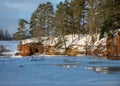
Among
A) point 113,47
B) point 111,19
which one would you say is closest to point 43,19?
point 113,47

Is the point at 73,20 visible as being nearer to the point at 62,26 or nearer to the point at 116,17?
the point at 62,26

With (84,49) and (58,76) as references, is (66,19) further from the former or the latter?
(58,76)

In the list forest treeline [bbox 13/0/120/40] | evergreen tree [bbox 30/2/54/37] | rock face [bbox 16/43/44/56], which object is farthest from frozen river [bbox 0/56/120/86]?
evergreen tree [bbox 30/2/54/37]

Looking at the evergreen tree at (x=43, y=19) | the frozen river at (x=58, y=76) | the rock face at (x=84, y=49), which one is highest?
the evergreen tree at (x=43, y=19)

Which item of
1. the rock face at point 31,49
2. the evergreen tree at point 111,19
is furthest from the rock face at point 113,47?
the evergreen tree at point 111,19

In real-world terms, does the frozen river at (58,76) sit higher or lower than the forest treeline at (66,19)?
lower

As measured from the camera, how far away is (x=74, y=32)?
79.6 m

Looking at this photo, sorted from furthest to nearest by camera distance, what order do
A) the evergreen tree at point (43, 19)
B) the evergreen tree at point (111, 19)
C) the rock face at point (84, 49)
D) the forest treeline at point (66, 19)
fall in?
the evergreen tree at point (43, 19), the forest treeline at point (66, 19), the rock face at point (84, 49), the evergreen tree at point (111, 19)

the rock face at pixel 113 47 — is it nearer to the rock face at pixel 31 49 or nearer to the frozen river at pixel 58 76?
the rock face at pixel 31 49

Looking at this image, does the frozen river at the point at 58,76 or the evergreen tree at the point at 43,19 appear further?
the evergreen tree at the point at 43,19

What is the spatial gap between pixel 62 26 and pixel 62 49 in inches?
370

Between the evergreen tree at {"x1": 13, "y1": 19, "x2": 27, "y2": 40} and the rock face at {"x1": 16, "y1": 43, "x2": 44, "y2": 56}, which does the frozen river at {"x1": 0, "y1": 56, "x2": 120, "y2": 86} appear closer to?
the rock face at {"x1": 16, "y1": 43, "x2": 44, "y2": 56}

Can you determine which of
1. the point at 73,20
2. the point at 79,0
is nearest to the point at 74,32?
the point at 73,20

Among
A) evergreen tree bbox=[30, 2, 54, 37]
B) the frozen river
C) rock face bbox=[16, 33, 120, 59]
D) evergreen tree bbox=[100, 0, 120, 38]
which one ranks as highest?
evergreen tree bbox=[30, 2, 54, 37]
